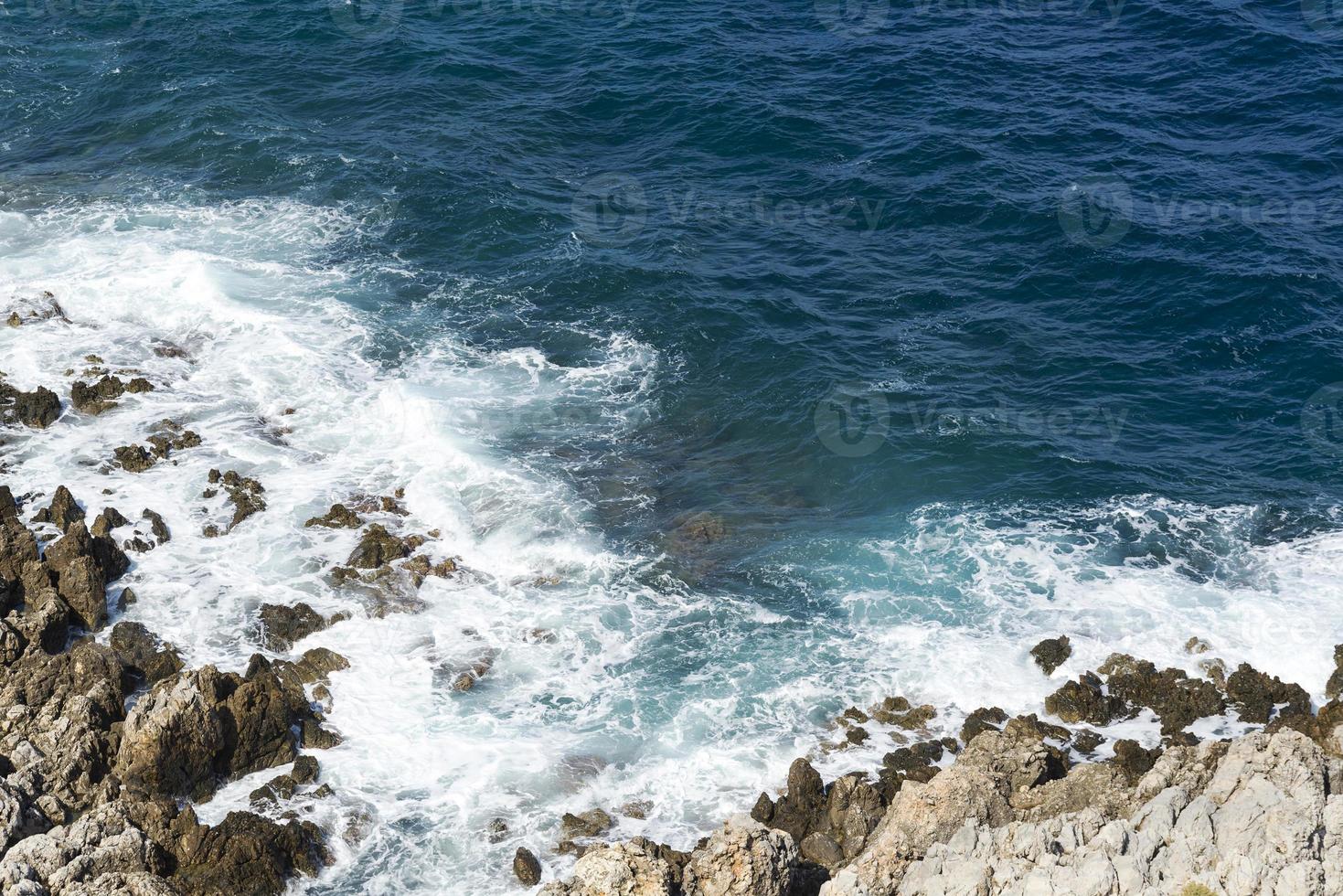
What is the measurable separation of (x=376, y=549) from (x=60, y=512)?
1142 centimetres

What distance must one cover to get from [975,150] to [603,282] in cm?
2248

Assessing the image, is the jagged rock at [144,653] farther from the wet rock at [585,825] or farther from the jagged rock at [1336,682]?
the jagged rock at [1336,682]

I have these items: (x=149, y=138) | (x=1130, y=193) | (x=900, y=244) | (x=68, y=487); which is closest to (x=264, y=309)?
(x=68, y=487)

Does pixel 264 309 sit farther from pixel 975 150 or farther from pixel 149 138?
pixel 975 150

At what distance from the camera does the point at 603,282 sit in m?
60.6

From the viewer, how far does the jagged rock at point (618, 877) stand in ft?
96.3

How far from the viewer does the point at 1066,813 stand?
32.4 m

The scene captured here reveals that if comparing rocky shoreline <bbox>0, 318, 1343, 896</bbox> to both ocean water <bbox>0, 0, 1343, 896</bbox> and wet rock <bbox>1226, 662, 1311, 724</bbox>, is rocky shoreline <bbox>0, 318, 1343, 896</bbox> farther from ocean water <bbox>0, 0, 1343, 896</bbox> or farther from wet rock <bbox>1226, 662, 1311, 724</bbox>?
ocean water <bbox>0, 0, 1343, 896</bbox>

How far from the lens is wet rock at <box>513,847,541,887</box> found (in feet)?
111

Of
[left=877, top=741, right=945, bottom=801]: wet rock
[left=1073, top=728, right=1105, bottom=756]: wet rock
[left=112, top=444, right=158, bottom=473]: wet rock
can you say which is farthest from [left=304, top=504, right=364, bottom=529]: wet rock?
[left=1073, top=728, right=1105, bottom=756]: wet rock

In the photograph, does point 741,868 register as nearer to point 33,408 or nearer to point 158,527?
point 158,527

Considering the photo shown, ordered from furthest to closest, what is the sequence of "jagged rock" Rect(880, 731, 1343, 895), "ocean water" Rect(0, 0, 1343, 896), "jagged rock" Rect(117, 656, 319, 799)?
1. "ocean water" Rect(0, 0, 1343, 896)
2. "jagged rock" Rect(117, 656, 319, 799)
3. "jagged rock" Rect(880, 731, 1343, 895)

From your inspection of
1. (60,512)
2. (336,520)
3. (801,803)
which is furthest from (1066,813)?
(60,512)

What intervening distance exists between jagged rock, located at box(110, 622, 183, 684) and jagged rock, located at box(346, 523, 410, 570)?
7024 millimetres
